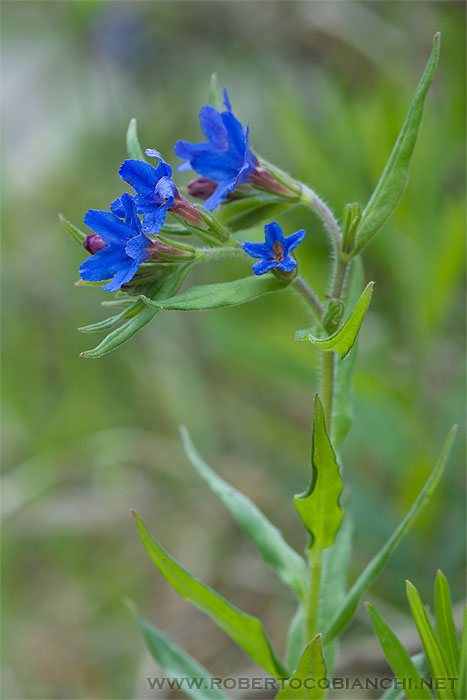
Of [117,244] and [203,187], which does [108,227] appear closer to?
[117,244]

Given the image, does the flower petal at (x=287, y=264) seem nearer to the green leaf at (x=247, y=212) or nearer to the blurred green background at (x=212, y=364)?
the green leaf at (x=247, y=212)

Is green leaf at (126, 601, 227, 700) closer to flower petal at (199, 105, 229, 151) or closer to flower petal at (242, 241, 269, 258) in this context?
flower petal at (242, 241, 269, 258)

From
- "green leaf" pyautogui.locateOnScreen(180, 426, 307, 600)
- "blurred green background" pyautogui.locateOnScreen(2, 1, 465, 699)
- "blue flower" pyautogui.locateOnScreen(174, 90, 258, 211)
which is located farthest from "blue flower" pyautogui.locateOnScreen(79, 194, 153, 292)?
"blurred green background" pyautogui.locateOnScreen(2, 1, 465, 699)

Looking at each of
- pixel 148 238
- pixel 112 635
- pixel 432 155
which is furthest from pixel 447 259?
pixel 112 635

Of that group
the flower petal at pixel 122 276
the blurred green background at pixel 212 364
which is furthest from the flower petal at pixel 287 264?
the blurred green background at pixel 212 364

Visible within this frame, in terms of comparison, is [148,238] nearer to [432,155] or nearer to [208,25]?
[432,155]

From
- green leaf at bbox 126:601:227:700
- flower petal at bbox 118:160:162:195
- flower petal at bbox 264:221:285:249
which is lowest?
green leaf at bbox 126:601:227:700
